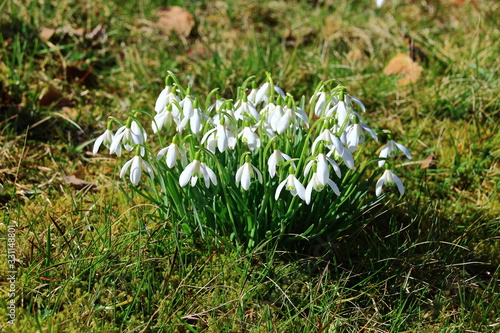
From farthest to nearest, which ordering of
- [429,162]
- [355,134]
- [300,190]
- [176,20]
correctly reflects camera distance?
[176,20]
[429,162]
[355,134]
[300,190]

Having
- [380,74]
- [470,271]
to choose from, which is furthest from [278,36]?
[470,271]

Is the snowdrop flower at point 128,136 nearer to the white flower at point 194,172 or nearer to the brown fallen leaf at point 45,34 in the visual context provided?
the white flower at point 194,172

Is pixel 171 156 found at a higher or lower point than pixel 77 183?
higher

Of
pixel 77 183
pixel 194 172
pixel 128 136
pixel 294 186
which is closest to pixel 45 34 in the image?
pixel 77 183

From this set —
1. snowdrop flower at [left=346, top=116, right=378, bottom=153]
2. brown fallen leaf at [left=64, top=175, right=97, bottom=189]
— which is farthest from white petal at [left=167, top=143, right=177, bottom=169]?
brown fallen leaf at [left=64, top=175, right=97, bottom=189]

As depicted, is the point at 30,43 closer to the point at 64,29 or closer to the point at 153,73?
the point at 64,29

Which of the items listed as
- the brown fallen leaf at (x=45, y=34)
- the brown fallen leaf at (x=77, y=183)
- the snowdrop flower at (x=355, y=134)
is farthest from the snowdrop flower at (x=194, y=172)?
the brown fallen leaf at (x=45, y=34)

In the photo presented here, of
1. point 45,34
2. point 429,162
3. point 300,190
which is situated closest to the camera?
point 300,190

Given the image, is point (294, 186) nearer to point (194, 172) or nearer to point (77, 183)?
point (194, 172)
